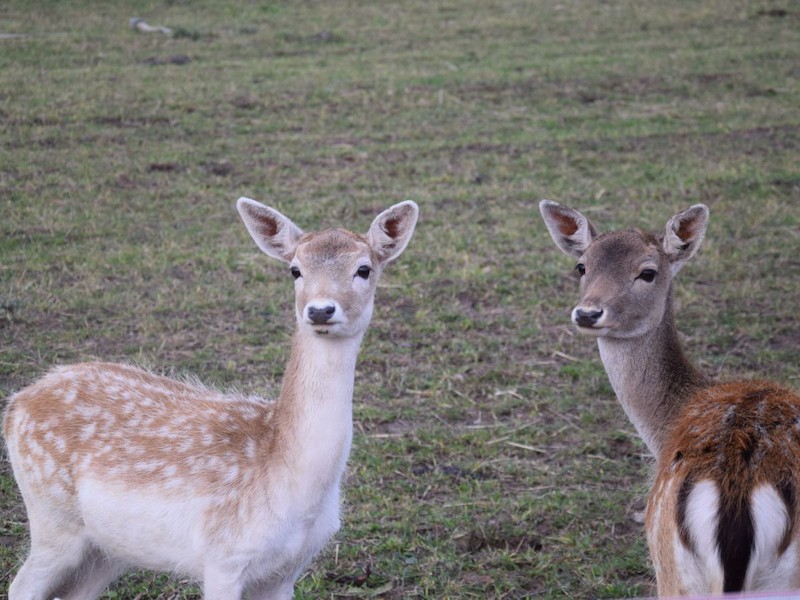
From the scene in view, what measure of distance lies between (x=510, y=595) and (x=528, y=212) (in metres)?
4.72

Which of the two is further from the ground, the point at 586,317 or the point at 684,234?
the point at 684,234

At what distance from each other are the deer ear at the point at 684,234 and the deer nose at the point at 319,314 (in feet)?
5.78

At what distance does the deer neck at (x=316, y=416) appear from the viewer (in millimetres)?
3979

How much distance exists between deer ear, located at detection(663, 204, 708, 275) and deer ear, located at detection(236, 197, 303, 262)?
1.66 meters

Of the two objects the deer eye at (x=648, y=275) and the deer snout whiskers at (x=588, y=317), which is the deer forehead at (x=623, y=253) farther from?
the deer snout whiskers at (x=588, y=317)

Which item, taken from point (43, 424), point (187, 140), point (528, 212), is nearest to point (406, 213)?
point (43, 424)

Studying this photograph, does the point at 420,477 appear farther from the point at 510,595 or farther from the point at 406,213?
the point at 406,213

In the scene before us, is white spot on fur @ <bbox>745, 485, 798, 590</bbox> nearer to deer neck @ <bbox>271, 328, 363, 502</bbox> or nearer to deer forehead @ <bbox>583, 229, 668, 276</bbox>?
deer neck @ <bbox>271, 328, 363, 502</bbox>

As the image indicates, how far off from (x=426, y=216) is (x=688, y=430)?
17.0 ft

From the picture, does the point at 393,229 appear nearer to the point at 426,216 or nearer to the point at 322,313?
the point at 322,313

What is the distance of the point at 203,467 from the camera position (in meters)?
4.05

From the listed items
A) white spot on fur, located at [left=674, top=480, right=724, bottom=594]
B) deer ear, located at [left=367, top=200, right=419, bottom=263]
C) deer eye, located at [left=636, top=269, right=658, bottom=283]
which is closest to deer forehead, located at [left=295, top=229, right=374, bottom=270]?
deer ear, located at [left=367, top=200, right=419, bottom=263]

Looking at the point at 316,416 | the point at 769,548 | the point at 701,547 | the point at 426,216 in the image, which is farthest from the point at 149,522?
the point at 426,216

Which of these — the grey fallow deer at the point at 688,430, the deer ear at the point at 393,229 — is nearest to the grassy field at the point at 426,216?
the grey fallow deer at the point at 688,430
